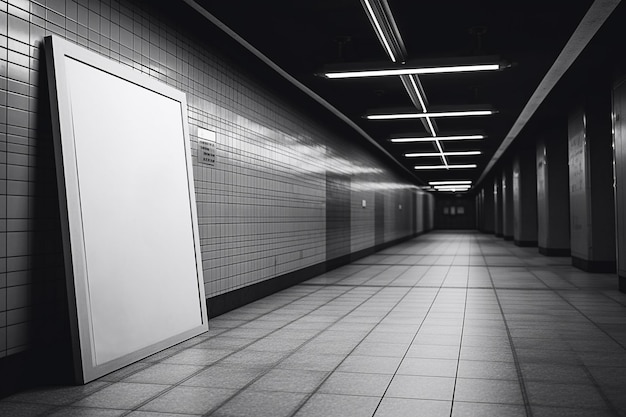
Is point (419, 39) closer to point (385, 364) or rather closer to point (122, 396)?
point (385, 364)

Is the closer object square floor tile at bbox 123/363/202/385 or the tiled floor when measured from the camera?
the tiled floor

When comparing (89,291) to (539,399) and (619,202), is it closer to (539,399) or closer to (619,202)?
(539,399)

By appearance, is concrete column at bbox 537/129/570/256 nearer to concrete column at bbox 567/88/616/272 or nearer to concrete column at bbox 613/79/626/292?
concrete column at bbox 567/88/616/272

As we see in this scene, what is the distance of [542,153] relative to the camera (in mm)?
14922

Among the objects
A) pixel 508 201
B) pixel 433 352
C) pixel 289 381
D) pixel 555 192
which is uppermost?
pixel 555 192

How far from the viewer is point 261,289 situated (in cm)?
779

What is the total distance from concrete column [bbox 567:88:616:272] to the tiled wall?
505 centimetres

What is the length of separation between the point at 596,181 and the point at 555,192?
4.23 m

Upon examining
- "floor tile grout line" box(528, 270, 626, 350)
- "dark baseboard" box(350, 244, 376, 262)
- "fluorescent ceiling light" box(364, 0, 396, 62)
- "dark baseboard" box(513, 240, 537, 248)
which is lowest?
"dark baseboard" box(513, 240, 537, 248)

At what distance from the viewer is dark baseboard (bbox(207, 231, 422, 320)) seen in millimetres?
6377

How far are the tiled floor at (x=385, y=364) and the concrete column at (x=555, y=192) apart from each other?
740 centimetres

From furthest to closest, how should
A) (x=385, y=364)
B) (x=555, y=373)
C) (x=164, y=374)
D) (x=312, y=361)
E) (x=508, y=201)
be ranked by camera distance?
(x=508, y=201), (x=312, y=361), (x=385, y=364), (x=164, y=374), (x=555, y=373)

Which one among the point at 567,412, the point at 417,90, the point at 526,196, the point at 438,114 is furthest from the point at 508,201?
the point at 567,412

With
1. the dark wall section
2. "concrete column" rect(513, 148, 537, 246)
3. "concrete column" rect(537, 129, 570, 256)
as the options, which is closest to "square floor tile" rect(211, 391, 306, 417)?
the dark wall section
